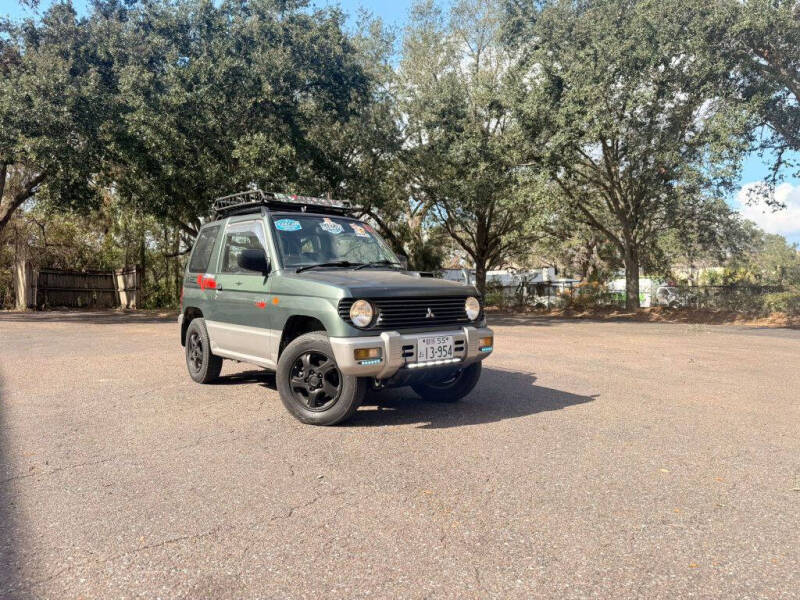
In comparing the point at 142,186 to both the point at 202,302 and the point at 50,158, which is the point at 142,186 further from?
the point at 202,302

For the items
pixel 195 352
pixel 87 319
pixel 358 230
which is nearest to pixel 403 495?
pixel 358 230

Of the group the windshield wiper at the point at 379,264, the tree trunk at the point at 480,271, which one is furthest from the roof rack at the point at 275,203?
the tree trunk at the point at 480,271

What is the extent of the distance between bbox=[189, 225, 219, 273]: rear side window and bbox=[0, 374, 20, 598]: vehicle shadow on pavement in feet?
9.96

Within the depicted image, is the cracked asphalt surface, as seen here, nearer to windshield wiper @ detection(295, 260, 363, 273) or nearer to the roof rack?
windshield wiper @ detection(295, 260, 363, 273)

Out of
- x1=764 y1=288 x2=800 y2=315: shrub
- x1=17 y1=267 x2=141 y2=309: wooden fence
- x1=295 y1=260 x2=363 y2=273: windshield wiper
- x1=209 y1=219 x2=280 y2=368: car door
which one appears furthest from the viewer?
x1=17 y1=267 x2=141 y2=309: wooden fence

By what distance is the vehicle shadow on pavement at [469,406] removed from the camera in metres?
5.23

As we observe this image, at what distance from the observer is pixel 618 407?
5.85 m

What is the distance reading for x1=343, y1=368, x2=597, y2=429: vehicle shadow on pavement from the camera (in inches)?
206

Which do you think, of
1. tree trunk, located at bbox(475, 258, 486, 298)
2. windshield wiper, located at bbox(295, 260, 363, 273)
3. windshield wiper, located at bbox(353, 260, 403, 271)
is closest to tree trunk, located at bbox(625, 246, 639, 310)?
tree trunk, located at bbox(475, 258, 486, 298)

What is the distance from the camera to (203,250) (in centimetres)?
702

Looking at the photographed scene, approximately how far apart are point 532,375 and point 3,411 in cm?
625

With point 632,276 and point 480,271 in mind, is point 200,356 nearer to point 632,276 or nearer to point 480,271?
point 632,276

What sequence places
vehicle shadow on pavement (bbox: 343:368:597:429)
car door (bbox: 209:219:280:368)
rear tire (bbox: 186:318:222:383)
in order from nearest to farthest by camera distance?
vehicle shadow on pavement (bbox: 343:368:597:429)
car door (bbox: 209:219:280:368)
rear tire (bbox: 186:318:222:383)

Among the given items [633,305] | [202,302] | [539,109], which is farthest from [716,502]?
[633,305]
